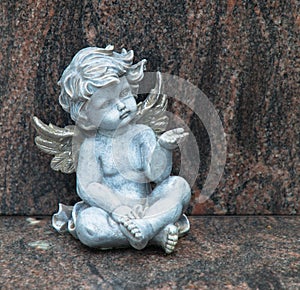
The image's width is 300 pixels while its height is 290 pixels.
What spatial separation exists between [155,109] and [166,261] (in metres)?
0.59

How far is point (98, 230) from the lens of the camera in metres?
1.88

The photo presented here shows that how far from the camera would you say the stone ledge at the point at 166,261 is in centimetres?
176

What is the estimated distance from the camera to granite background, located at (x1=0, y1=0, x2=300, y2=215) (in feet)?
7.32

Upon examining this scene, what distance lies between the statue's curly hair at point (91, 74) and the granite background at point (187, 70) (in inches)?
12.0

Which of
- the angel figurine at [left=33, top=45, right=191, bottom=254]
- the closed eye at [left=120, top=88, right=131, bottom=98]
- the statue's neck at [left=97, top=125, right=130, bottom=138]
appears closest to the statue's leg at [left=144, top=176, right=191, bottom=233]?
the angel figurine at [left=33, top=45, right=191, bottom=254]

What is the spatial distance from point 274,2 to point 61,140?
98 cm

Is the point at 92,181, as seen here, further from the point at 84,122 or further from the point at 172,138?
the point at 172,138

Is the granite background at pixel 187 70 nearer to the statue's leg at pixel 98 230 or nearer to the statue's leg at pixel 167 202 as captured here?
the statue's leg at pixel 167 202

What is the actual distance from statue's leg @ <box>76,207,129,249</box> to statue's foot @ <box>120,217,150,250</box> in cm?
4

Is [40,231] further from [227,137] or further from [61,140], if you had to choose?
[227,137]

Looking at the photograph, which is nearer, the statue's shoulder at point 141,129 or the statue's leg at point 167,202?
the statue's leg at point 167,202

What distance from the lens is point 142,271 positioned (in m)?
1.83

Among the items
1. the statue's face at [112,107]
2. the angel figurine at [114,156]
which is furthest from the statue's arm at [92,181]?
the statue's face at [112,107]

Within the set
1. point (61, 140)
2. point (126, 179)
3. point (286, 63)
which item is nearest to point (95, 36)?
point (61, 140)
